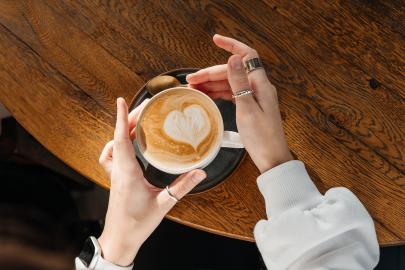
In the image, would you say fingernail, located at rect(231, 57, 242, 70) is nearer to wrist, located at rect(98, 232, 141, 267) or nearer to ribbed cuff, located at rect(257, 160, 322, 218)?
ribbed cuff, located at rect(257, 160, 322, 218)

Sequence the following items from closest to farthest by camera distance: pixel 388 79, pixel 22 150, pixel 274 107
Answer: pixel 274 107 → pixel 388 79 → pixel 22 150

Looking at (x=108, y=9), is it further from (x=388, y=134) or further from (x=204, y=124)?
(x=388, y=134)

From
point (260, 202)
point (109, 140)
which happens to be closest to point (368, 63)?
point (260, 202)

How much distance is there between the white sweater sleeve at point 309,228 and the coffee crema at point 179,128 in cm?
16

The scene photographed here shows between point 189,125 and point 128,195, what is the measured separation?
221 millimetres

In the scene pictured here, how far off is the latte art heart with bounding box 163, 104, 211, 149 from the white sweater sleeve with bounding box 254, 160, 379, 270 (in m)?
0.18

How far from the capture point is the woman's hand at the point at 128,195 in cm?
95

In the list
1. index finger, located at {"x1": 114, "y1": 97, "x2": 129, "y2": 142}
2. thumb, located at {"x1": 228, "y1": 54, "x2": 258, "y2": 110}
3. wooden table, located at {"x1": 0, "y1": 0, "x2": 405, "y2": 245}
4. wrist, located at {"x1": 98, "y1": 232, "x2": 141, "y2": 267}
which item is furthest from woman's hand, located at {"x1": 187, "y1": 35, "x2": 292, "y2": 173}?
wrist, located at {"x1": 98, "y1": 232, "x2": 141, "y2": 267}

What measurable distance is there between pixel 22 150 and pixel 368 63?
135 cm

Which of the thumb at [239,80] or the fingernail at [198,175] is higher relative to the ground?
the thumb at [239,80]

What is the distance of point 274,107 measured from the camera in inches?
37.3

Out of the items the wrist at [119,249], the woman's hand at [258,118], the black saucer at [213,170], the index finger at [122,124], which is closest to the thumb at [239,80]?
the woman's hand at [258,118]

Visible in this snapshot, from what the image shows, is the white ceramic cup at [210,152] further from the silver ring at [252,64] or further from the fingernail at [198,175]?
the silver ring at [252,64]

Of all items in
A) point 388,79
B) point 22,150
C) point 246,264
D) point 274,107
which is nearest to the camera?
point 274,107
